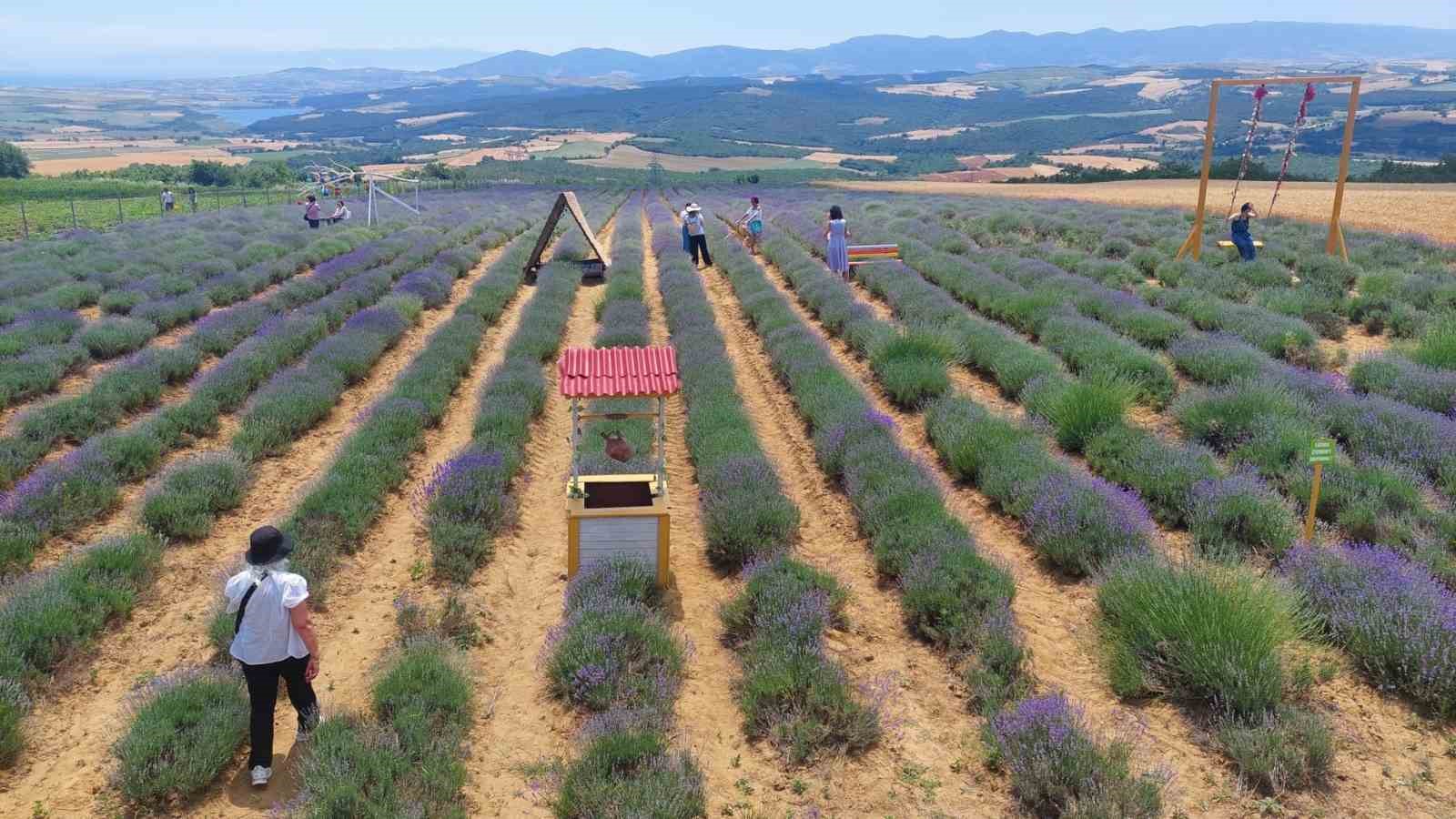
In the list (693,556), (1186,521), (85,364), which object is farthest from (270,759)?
(85,364)

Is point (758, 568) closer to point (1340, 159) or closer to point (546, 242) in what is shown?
point (546, 242)

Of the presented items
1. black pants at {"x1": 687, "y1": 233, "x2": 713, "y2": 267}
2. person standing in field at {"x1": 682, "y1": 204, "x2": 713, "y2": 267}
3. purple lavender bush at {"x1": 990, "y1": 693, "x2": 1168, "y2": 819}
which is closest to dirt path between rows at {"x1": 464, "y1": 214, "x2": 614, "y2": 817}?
purple lavender bush at {"x1": 990, "y1": 693, "x2": 1168, "y2": 819}

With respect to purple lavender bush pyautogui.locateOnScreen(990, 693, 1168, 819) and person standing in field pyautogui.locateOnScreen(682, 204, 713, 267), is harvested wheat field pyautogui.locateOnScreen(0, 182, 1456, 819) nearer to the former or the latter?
purple lavender bush pyautogui.locateOnScreen(990, 693, 1168, 819)

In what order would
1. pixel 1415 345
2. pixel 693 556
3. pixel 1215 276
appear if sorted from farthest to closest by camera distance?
pixel 1215 276 < pixel 1415 345 < pixel 693 556

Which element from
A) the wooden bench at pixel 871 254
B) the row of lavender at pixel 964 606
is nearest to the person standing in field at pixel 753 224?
the wooden bench at pixel 871 254

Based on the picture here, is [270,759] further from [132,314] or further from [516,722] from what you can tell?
[132,314]

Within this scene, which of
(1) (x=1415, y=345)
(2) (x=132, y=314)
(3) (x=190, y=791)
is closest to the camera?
(3) (x=190, y=791)

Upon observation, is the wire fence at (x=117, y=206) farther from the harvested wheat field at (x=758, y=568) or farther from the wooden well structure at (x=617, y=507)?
the wooden well structure at (x=617, y=507)

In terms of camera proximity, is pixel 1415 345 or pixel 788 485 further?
Result: pixel 1415 345
